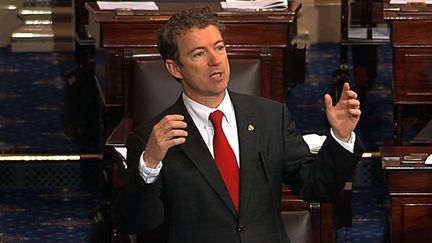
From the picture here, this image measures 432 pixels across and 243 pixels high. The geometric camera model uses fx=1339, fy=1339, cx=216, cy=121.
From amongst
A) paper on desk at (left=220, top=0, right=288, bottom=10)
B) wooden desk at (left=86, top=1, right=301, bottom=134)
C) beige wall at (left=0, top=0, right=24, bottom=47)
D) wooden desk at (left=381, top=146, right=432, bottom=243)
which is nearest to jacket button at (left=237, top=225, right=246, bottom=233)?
wooden desk at (left=381, top=146, right=432, bottom=243)

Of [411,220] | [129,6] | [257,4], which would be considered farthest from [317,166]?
[129,6]

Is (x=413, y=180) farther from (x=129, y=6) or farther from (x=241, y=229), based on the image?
(x=129, y=6)

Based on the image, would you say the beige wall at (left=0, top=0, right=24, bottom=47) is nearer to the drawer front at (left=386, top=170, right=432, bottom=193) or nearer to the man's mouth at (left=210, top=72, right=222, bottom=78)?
the drawer front at (left=386, top=170, right=432, bottom=193)

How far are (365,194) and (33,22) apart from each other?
2826 mm

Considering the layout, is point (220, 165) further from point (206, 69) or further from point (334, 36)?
point (334, 36)

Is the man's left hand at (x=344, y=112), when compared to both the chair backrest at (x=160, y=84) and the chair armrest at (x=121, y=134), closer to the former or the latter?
the chair armrest at (x=121, y=134)

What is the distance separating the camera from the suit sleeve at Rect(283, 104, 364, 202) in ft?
10.2

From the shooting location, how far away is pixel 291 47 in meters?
5.02

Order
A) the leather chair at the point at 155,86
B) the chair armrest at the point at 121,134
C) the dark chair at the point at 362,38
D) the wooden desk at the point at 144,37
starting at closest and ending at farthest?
the chair armrest at the point at 121,134, the leather chair at the point at 155,86, the wooden desk at the point at 144,37, the dark chair at the point at 362,38

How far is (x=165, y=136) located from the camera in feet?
9.52

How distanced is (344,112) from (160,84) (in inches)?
57.6

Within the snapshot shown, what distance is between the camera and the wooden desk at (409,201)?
379 centimetres

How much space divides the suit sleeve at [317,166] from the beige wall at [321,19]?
4349mm

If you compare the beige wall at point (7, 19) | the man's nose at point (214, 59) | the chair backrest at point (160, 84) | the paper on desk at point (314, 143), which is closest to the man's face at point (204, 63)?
the man's nose at point (214, 59)
